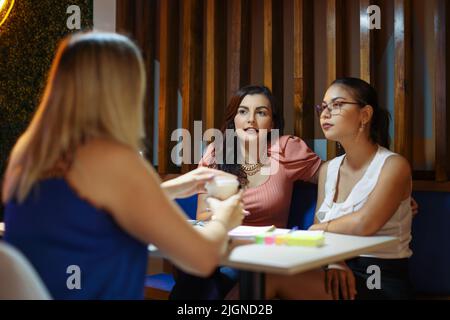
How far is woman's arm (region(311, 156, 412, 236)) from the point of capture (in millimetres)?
2258

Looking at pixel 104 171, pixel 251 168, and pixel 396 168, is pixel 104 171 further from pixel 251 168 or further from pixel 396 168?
pixel 251 168

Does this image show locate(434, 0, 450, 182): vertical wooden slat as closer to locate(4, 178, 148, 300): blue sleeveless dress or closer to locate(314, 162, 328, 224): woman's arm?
locate(314, 162, 328, 224): woman's arm

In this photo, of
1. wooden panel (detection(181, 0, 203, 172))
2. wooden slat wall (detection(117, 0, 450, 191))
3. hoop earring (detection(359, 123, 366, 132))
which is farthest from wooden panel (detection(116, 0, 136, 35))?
hoop earring (detection(359, 123, 366, 132))

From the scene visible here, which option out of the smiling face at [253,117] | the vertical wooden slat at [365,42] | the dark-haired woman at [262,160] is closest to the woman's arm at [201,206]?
the dark-haired woman at [262,160]

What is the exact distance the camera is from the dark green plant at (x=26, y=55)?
4395 millimetres

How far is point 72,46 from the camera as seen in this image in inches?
57.1

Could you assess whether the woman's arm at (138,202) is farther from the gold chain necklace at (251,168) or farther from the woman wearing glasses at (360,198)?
the gold chain necklace at (251,168)

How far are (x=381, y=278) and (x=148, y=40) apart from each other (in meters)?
2.51

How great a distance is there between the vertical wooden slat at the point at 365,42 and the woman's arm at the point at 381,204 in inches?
27.5

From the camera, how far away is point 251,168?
3.01 m
